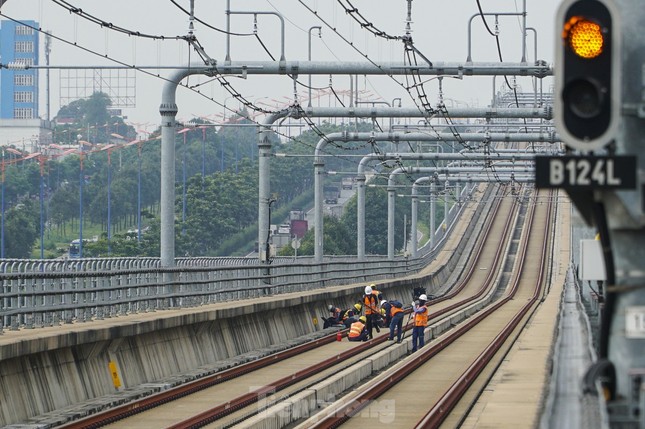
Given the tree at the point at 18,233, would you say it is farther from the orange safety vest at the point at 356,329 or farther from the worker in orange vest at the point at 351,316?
the orange safety vest at the point at 356,329

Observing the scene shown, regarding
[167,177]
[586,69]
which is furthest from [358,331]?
[586,69]

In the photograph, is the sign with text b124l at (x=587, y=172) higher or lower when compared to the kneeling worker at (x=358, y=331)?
higher

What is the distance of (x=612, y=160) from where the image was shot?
25.6 feet

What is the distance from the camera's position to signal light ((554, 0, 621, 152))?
25.9ft

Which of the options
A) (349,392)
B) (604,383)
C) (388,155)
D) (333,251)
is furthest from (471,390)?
(333,251)

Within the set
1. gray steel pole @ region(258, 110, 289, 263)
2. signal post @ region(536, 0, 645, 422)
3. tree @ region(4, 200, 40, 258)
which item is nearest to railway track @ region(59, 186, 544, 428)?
gray steel pole @ region(258, 110, 289, 263)

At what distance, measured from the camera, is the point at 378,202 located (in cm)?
13200

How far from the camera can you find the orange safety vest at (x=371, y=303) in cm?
4034

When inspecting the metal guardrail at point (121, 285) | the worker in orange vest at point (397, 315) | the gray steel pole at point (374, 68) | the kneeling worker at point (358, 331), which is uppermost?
the gray steel pole at point (374, 68)

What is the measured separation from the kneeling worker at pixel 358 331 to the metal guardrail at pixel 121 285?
3.13 metres

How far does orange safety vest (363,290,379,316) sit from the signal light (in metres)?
32.0

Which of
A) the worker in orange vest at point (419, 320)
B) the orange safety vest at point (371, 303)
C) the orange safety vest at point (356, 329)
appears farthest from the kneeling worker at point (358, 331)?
the worker in orange vest at point (419, 320)

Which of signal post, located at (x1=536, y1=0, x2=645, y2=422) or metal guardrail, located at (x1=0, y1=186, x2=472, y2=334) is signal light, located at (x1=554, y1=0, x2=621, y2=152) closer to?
signal post, located at (x1=536, y1=0, x2=645, y2=422)

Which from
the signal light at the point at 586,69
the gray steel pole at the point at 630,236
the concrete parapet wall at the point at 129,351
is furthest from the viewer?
the concrete parapet wall at the point at 129,351
